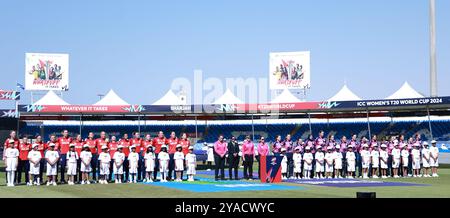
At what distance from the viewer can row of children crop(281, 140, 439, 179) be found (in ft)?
81.3

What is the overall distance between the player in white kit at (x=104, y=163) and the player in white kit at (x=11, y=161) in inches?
108

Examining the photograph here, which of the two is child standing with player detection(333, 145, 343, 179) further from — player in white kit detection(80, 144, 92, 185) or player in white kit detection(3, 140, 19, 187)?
player in white kit detection(3, 140, 19, 187)

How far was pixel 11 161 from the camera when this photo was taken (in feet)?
66.4

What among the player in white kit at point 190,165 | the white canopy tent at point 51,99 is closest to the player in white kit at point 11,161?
the player in white kit at point 190,165

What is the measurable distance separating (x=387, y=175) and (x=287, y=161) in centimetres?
488

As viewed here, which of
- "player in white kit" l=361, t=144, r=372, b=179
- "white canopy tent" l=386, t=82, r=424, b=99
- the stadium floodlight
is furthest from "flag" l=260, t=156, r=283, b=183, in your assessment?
"white canopy tent" l=386, t=82, r=424, b=99

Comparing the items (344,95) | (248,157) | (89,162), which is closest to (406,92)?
(344,95)

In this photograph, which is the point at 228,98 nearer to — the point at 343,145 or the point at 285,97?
the point at 285,97

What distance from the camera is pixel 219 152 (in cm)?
2273

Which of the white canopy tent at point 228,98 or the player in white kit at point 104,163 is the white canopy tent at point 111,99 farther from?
the player in white kit at point 104,163

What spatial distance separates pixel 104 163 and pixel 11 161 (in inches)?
119

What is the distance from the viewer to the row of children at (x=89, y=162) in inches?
803
